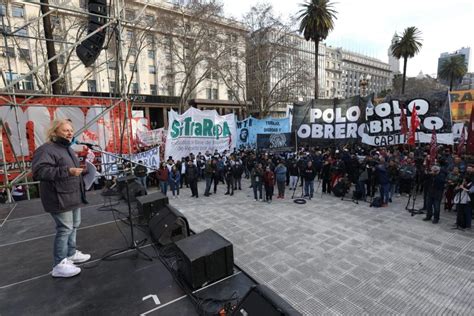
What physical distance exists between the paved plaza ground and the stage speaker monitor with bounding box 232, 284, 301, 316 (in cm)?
178

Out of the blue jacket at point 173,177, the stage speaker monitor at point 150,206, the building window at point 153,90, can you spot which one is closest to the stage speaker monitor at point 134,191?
the stage speaker monitor at point 150,206

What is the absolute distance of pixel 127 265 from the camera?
12.8 feet

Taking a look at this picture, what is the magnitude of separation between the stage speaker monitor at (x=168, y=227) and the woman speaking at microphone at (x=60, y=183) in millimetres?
1372

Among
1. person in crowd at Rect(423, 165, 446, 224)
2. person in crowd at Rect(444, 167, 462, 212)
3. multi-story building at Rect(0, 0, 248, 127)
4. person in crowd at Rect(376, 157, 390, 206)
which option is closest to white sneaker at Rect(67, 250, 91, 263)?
person in crowd at Rect(423, 165, 446, 224)

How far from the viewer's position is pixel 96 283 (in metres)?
3.42

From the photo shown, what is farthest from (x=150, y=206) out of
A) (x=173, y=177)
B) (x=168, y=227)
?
(x=173, y=177)

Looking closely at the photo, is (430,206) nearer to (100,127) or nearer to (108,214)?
(108,214)

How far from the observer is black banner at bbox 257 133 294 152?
1311cm

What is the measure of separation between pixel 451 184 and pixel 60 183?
10544 mm

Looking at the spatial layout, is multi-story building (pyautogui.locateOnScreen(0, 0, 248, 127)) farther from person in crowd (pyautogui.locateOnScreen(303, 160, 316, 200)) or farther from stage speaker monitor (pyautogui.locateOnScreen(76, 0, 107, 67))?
person in crowd (pyautogui.locateOnScreen(303, 160, 316, 200))

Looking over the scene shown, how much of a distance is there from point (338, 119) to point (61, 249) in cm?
1346

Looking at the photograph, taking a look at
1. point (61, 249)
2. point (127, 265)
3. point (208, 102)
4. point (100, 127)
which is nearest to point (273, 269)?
point (127, 265)

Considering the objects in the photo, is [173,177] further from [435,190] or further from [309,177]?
[435,190]

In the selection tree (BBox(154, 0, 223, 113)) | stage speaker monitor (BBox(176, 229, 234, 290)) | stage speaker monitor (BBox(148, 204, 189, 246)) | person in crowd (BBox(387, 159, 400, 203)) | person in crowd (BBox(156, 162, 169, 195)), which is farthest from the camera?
tree (BBox(154, 0, 223, 113))
